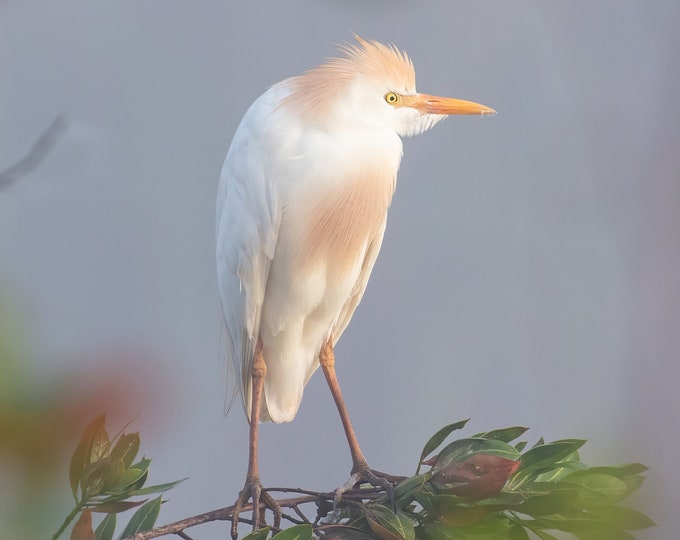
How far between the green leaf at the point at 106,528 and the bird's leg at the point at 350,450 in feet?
0.83

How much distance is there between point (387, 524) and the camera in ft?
2.39

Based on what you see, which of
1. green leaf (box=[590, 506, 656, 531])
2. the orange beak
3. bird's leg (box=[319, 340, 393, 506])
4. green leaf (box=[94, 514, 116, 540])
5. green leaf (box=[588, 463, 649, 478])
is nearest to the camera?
green leaf (box=[590, 506, 656, 531])

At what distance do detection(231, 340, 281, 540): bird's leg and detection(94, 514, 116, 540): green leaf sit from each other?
0.44 ft

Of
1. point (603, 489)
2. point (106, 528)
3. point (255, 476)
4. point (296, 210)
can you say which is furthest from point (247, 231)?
point (603, 489)

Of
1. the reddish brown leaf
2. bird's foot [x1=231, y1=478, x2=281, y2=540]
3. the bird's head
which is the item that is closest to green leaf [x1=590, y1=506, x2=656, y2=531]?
the reddish brown leaf

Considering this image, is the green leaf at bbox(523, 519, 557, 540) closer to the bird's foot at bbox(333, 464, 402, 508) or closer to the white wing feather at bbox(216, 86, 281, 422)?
the bird's foot at bbox(333, 464, 402, 508)

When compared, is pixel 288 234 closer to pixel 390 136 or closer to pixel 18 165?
pixel 390 136

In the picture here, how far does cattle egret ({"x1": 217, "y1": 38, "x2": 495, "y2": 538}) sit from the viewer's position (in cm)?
122

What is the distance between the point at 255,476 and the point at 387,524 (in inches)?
15.5

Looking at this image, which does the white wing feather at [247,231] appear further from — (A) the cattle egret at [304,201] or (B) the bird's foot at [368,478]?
(B) the bird's foot at [368,478]

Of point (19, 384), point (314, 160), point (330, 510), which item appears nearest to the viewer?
point (19, 384)

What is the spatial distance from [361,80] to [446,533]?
2.45 feet

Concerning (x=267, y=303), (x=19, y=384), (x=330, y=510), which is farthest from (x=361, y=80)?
(x=19, y=384)

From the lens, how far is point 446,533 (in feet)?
2.38
